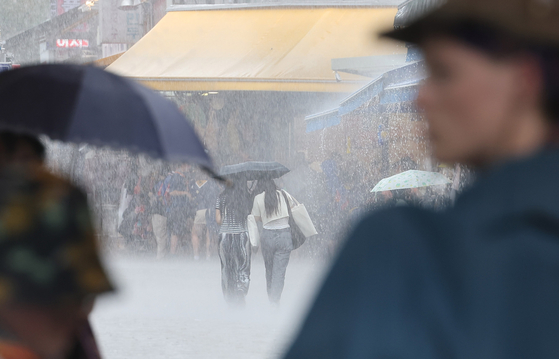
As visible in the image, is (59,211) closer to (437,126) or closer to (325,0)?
(437,126)

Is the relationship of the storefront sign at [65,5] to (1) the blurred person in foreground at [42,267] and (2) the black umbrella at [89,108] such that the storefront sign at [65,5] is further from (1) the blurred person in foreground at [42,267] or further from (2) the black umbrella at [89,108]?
(1) the blurred person in foreground at [42,267]

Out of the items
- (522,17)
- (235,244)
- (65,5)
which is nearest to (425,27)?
(522,17)

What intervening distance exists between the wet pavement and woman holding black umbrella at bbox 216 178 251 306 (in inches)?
10.3

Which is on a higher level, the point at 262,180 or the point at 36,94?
the point at 36,94

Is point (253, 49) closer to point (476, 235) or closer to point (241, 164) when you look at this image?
point (241, 164)

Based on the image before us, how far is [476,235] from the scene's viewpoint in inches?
29.8

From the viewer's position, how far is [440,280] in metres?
0.75

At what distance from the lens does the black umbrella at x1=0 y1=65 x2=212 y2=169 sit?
8.04 feet

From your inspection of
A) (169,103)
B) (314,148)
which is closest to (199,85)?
(314,148)

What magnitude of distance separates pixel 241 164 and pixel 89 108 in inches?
310

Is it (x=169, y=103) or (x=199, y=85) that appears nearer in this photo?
(x=169, y=103)

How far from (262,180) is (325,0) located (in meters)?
11.1

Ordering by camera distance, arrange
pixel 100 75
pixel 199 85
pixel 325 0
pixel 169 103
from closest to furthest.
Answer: pixel 100 75, pixel 169 103, pixel 199 85, pixel 325 0

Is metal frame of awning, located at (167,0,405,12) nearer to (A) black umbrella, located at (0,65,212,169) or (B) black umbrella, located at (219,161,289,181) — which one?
(B) black umbrella, located at (219,161,289,181)
